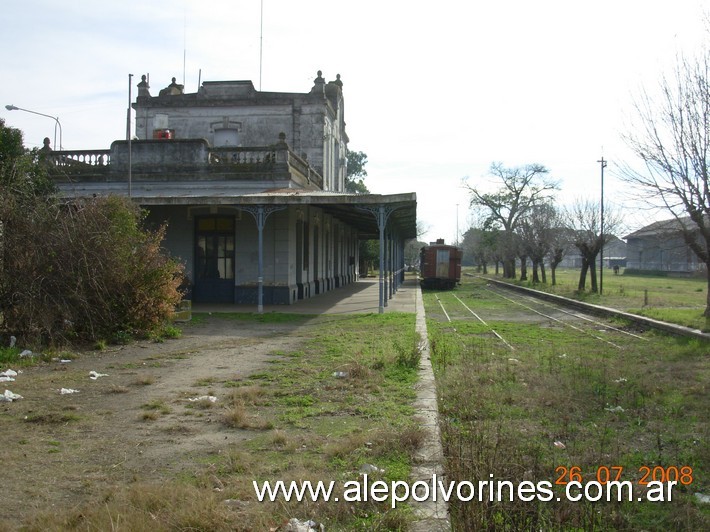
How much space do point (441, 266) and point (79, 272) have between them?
2876cm

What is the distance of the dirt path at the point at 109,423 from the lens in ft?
15.5

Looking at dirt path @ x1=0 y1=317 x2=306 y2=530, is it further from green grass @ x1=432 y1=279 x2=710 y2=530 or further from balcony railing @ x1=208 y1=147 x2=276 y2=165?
balcony railing @ x1=208 y1=147 x2=276 y2=165

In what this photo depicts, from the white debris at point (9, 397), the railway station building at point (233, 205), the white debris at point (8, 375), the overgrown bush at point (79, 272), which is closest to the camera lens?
the white debris at point (9, 397)

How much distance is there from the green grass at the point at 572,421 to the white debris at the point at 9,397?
16.2ft

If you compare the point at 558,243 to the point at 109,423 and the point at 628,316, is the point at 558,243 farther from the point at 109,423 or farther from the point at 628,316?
the point at 109,423

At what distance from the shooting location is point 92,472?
4.88 meters

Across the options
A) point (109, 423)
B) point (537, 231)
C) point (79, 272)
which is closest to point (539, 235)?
point (537, 231)

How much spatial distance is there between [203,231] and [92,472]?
1657 centimetres

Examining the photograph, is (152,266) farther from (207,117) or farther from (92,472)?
(207,117)

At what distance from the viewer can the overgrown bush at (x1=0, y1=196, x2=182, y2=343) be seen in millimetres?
10695

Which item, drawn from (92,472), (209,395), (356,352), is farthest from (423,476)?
(356,352)

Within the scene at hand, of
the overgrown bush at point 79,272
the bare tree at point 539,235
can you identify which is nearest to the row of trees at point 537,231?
the bare tree at point 539,235

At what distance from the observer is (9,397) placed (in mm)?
7242

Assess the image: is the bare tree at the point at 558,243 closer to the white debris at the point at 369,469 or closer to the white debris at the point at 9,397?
the white debris at the point at 9,397
